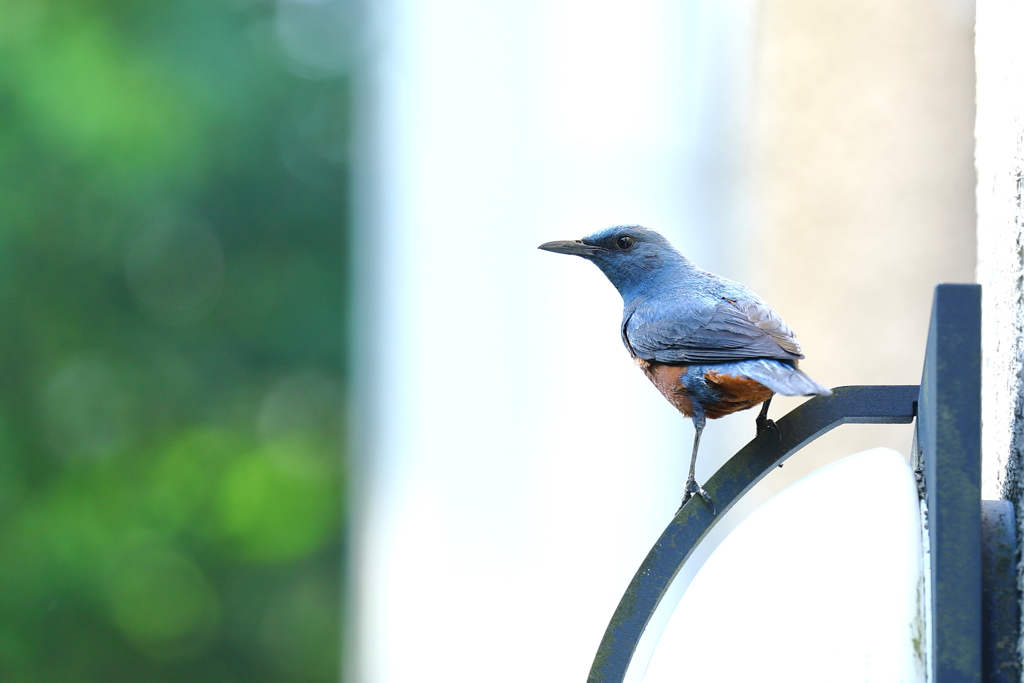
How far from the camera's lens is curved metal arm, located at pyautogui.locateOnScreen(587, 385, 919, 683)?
1.96 feet

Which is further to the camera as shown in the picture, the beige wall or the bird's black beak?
the beige wall

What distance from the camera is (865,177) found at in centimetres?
207

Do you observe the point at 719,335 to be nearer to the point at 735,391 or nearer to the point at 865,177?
the point at 735,391

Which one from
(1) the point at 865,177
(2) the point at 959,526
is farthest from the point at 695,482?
(1) the point at 865,177

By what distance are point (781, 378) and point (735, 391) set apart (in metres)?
0.07

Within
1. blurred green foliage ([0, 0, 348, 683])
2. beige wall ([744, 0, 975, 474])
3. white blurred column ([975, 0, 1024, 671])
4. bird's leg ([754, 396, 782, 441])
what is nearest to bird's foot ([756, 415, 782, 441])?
bird's leg ([754, 396, 782, 441])

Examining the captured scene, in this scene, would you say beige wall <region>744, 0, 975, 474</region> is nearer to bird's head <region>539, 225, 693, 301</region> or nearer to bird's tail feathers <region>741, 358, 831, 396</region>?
bird's head <region>539, 225, 693, 301</region>

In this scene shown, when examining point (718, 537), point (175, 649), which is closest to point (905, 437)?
point (718, 537)

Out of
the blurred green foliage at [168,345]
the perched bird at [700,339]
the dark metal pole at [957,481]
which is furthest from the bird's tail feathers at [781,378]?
the blurred green foliage at [168,345]

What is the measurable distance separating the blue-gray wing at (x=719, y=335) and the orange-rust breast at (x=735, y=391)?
0.02 meters

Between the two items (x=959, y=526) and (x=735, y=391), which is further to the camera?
(x=735, y=391)

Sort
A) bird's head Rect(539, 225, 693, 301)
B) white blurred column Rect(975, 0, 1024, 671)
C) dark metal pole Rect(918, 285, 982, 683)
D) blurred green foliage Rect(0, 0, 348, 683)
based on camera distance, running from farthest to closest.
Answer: blurred green foliage Rect(0, 0, 348, 683) → bird's head Rect(539, 225, 693, 301) → white blurred column Rect(975, 0, 1024, 671) → dark metal pole Rect(918, 285, 982, 683)

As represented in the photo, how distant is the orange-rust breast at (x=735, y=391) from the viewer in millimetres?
687

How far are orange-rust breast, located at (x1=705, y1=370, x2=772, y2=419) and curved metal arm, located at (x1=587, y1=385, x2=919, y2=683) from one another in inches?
2.4
